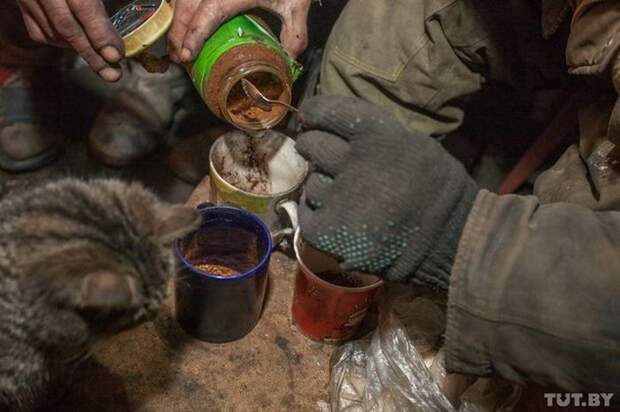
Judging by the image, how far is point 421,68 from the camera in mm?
1308

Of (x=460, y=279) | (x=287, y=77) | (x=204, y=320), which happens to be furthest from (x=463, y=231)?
(x=204, y=320)

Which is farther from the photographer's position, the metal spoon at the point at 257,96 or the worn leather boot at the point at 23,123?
the worn leather boot at the point at 23,123

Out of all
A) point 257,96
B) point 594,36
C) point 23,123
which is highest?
point 594,36

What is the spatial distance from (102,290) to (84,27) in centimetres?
57

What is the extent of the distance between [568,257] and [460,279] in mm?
141

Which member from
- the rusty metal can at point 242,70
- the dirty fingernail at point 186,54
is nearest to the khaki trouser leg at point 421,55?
the rusty metal can at point 242,70

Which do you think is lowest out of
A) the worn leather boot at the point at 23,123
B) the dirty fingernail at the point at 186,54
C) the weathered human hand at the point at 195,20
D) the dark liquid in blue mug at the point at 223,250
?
the worn leather boot at the point at 23,123

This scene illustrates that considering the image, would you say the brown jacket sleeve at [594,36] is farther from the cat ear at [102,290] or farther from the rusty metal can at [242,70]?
the cat ear at [102,290]

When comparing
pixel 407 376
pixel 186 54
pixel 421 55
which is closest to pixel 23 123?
pixel 186 54

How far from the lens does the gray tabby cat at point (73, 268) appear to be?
2.60 feet

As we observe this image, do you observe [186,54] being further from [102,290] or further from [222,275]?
[102,290]

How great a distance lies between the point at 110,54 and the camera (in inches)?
44.2

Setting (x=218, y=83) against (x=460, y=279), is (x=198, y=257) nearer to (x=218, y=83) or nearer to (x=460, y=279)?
(x=218, y=83)

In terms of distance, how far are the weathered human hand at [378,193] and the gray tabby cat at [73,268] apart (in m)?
0.23
